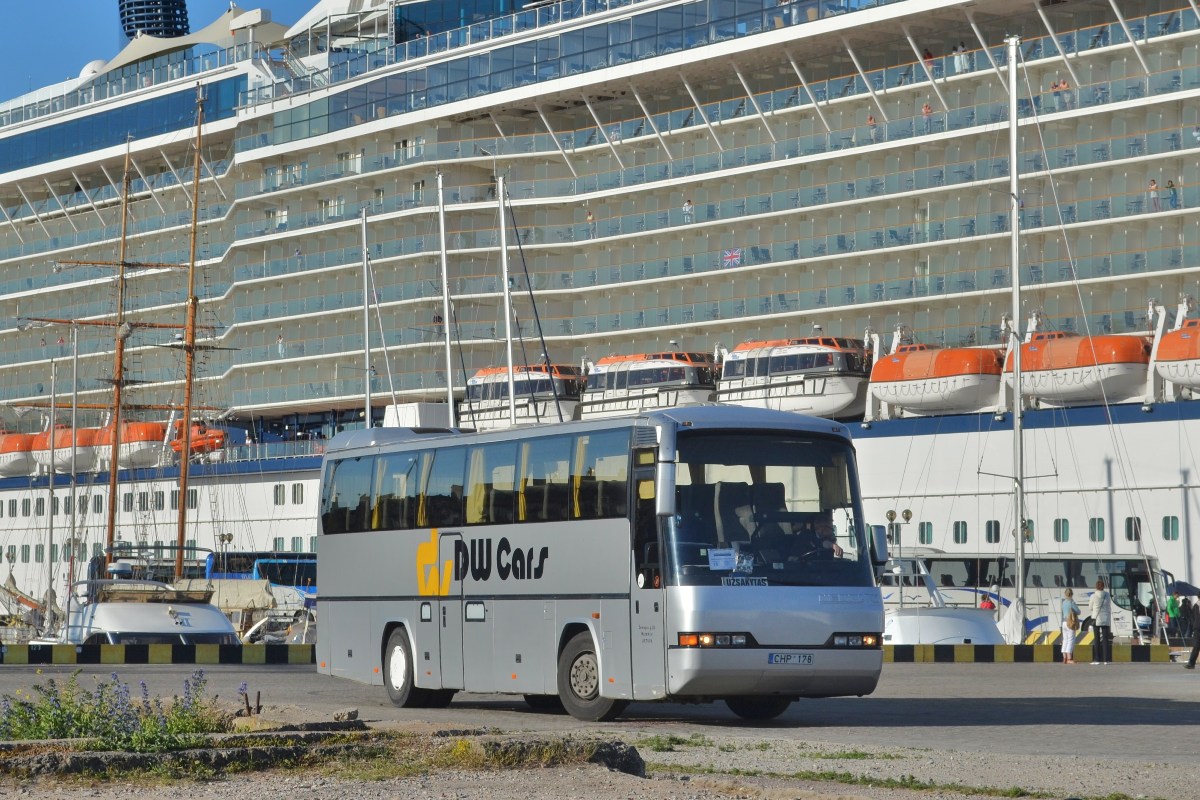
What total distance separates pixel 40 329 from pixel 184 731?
62.0 meters

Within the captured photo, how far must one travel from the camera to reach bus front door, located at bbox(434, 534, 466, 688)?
63.9 feet

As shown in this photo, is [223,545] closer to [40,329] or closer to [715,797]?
[40,329]

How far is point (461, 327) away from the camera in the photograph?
54.8 meters

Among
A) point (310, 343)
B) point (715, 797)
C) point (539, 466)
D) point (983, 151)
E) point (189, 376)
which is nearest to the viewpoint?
point (715, 797)

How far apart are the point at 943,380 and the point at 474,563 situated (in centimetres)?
2474

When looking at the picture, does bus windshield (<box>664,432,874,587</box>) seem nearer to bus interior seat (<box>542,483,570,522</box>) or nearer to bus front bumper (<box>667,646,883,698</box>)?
bus front bumper (<box>667,646,883,698</box>)

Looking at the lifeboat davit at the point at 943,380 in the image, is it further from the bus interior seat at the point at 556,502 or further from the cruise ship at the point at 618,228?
the bus interior seat at the point at 556,502

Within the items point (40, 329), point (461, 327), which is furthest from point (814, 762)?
point (40, 329)

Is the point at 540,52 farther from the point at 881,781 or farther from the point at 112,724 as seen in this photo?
the point at 881,781

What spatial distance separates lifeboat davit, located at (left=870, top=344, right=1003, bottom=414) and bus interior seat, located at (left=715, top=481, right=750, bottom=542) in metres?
26.0

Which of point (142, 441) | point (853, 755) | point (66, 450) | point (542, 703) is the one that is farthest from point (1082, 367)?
point (66, 450)

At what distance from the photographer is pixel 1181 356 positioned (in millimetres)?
38719

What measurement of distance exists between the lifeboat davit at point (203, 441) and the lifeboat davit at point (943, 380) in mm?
26026

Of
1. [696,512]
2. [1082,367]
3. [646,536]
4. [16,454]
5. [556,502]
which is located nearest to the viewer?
[696,512]
